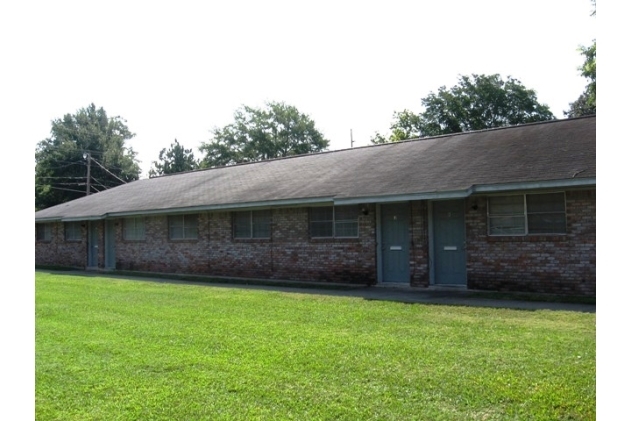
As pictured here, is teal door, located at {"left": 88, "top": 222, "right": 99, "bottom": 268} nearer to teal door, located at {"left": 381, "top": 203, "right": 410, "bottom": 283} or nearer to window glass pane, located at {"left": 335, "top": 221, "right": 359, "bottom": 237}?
window glass pane, located at {"left": 335, "top": 221, "right": 359, "bottom": 237}

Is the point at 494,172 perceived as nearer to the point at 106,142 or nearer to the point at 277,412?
the point at 277,412

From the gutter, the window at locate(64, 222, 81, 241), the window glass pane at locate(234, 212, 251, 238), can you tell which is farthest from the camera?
the window at locate(64, 222, 81, 241)

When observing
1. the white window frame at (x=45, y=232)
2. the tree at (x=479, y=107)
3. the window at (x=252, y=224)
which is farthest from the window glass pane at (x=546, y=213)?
the tree at (x=479, y=107)

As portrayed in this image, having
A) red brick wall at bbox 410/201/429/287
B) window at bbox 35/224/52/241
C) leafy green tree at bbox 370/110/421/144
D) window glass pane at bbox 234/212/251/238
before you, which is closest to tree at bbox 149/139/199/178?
leafy green tree at bbox 370/110/421/144

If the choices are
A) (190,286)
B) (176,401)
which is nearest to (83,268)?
(190,286)

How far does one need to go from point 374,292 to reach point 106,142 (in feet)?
182

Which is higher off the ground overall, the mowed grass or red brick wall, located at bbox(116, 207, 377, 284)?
red brick wall, located at bbox(116, 207, 377, 284)

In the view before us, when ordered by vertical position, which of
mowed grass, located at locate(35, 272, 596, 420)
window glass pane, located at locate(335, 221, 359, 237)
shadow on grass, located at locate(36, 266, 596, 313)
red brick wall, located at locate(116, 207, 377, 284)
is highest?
window glass pane, located at locate(335, 221, 359, 237)

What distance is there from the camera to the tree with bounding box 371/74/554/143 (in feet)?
151

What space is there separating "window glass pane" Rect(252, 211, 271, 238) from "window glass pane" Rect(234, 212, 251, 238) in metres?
0.30

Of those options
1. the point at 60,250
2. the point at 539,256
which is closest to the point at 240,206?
the point at 539,256

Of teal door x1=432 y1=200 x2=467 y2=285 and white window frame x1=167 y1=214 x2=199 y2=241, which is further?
white window frame x1=167 y1=214 x2=199 y2=241

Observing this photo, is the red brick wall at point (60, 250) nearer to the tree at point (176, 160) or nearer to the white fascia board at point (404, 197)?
the white fascia board at point (404, 197)

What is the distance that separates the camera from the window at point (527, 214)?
12.5 m
